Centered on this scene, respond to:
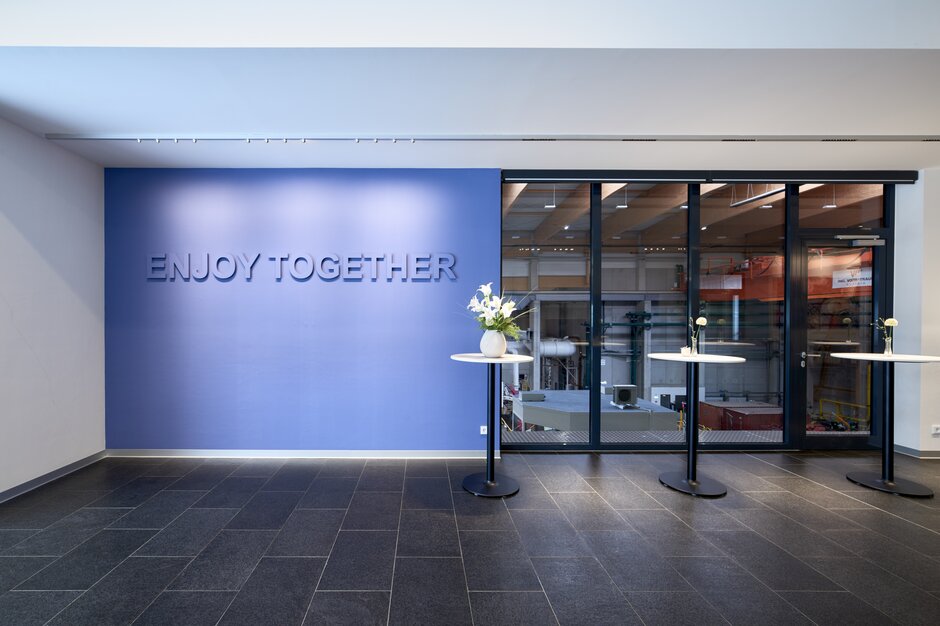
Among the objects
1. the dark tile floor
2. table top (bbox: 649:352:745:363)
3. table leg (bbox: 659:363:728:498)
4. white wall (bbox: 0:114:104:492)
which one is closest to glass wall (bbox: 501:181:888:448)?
table leg (bbox: 659:363:728:498)

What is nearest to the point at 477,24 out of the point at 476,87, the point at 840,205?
the point at 476,87

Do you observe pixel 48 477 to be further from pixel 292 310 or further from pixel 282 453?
pixel 292 310

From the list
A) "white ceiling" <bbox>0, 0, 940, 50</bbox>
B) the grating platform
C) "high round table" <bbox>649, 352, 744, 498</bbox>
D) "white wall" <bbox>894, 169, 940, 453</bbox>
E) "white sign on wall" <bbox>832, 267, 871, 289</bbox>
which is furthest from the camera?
"white sign on wall" <bbox>832, 267, 871, 289</bbox>

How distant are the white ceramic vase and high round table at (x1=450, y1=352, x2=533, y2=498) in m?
0.05

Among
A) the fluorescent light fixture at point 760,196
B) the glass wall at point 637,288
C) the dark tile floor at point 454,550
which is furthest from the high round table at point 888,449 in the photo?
the fluorescent light fixture at point 760,196

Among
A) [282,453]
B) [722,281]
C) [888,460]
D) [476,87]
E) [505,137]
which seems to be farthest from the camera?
[722,281]

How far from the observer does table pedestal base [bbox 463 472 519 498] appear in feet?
11.7

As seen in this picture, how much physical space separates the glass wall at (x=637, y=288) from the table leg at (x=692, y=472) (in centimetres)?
92

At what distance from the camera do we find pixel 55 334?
3.91 m

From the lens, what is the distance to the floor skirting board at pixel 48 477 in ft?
11.4

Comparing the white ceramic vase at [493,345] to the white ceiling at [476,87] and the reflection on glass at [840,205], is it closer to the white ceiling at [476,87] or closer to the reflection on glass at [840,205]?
the white ceiling at [476,87]

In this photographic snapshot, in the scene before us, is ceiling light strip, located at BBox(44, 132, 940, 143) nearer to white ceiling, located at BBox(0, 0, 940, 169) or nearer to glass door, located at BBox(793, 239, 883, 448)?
white ceiling, located at BBox(0, 0, 940, 169)

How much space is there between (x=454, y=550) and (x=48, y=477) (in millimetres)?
3817

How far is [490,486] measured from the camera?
3.72m
